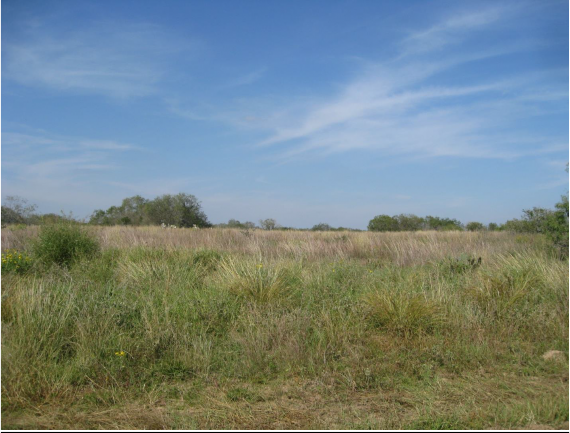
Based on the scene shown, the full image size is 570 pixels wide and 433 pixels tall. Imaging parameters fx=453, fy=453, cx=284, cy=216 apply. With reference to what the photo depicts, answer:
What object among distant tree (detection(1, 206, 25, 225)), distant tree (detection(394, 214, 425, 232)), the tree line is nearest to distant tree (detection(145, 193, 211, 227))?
the tree line

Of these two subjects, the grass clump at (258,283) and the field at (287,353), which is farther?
the grass clump at (258,283)

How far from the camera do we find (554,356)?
5.20 m

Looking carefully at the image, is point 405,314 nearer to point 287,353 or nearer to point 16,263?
point 287,353

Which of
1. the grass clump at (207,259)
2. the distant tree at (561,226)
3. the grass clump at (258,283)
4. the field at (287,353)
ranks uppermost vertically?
the distant tree at (561,226)

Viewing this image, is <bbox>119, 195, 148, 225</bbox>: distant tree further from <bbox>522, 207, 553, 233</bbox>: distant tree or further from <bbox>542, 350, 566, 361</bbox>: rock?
<bbox>542, 350, 566, 361</bbox>: rock

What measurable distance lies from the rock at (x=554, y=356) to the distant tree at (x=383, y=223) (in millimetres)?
32779

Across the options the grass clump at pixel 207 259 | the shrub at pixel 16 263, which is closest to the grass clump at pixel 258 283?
the grass clump at pixel 207 259

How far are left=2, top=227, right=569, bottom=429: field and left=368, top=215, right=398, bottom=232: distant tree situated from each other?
99.7ft

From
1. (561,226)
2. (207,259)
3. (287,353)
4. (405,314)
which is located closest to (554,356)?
(405,314)

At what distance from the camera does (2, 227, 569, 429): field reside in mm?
4035

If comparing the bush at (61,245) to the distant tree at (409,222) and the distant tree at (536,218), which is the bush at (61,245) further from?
the distant tree at (409,222)

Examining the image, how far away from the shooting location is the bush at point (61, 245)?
10.2 metres

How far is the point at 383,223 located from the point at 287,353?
34.6 metres

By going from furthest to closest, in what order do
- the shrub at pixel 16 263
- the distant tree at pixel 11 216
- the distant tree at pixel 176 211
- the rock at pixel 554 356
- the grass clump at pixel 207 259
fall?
the distant tree at pixel 176 211
the distant tree at pixel 11 216
the grass clump at pixel 207 259
the shrub at pixel 16 263
the rock at pixel 554 356
